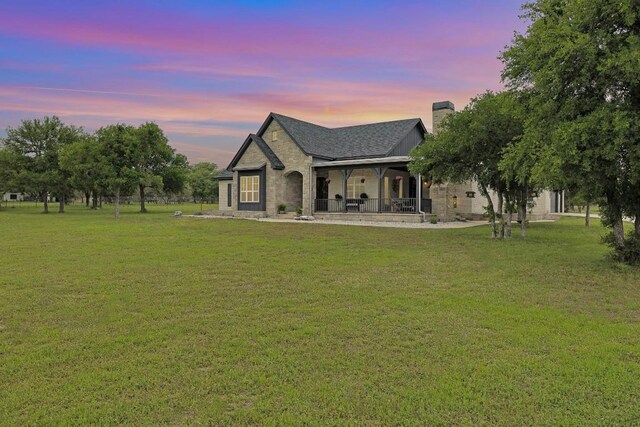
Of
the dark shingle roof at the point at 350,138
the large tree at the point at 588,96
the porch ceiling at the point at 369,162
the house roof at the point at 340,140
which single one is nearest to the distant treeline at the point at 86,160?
the house roof at the point at 340,140

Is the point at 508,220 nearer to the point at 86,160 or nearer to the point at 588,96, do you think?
the point at 588,96

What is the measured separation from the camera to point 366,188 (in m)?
26.0

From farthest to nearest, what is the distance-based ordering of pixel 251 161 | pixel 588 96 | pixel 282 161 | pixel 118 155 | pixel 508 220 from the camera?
pixel 118 155, pixel 251 161, pixel 282 161, pixel 508 220, pixel 588 96

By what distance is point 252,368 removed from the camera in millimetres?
3676

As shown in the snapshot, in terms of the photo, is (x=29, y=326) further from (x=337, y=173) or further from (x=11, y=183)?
(x=11, y=183)

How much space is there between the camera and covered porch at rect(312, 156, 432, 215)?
76.9ft

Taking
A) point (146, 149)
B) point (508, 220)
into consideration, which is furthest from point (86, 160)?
point (508, 220)

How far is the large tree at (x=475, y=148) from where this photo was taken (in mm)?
12891

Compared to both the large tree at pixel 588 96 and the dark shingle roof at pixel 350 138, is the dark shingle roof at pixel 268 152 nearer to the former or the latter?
the dark shingle roof at pixel 350 138

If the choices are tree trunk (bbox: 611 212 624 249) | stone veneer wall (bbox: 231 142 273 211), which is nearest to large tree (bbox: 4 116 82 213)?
stone veneer wall (bbox: 231 142 273 211)

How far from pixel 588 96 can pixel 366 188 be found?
58.5 feet

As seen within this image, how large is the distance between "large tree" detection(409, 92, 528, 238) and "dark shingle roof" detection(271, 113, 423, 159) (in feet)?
34.5

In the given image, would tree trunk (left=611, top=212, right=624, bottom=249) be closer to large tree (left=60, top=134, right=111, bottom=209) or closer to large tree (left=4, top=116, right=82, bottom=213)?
large tree (left=60, top=134, right=111, bottom=209)

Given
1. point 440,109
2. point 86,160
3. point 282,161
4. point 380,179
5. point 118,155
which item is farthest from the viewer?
point 118,155
